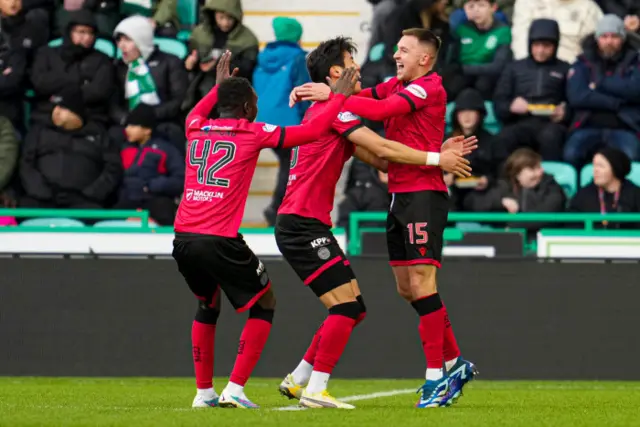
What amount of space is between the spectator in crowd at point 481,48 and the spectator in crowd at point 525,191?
5.19 ft

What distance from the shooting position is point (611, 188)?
13000mm

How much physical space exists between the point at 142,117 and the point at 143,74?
2.75 ft

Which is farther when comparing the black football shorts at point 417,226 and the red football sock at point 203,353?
the black football shorts at point 417,226

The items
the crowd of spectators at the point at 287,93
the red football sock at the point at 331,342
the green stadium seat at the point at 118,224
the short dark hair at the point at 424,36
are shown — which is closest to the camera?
the red football sock at the point at 331,342

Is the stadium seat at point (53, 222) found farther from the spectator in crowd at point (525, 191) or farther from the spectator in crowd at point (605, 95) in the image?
the spectator in crowd at point (605, 95)

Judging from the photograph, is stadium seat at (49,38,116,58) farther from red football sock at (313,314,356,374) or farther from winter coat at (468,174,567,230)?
red football sock at (313,314,356,374)

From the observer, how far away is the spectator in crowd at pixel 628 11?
49.6ft

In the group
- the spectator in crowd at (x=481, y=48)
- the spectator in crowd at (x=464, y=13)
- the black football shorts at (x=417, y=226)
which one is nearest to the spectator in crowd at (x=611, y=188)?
the spectator in crowd at (x=481, y=48)

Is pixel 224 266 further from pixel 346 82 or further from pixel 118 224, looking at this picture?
pixel 118 224

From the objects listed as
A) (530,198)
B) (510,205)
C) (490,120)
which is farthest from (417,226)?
(490,120)

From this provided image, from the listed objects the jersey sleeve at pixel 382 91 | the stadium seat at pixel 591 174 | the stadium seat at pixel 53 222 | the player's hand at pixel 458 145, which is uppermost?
the jersey sleeve at pixel 382 91

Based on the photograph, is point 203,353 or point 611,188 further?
point 611,188

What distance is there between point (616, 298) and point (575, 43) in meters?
4.10

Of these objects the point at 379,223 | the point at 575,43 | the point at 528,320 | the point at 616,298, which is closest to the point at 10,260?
the point at 379,223
